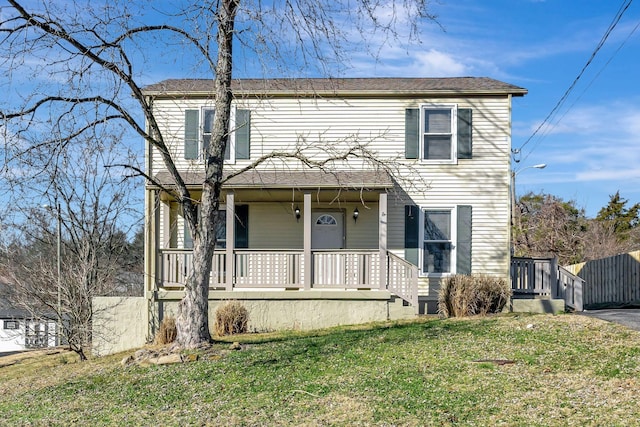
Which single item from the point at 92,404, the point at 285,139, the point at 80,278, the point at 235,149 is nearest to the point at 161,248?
the point at 80,278

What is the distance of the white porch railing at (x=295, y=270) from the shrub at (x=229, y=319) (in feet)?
2.62

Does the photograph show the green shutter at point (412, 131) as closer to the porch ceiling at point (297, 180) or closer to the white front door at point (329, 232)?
the porch ceiling at point (297, 180)

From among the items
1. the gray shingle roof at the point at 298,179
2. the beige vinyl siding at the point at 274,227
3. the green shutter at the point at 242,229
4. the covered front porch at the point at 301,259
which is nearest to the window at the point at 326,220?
the beige vinyl siding at the point at 274,227

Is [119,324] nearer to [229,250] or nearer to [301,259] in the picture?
[229,250]

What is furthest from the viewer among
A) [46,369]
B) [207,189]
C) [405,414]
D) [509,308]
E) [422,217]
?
[422,217]

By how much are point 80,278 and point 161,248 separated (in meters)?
1.98

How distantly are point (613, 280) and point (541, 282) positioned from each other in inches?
219

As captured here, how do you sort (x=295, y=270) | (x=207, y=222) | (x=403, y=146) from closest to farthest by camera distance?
(x=207, y=222) → (x=295, y=270) → (x=403, y=146)

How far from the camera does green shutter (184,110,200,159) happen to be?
50.7ft

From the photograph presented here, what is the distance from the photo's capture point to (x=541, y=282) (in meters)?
15.0

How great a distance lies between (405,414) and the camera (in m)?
6.75

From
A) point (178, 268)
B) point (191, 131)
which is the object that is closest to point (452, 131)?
point (191, 131)

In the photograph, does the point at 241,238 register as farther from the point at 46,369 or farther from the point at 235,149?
the point at 46,369

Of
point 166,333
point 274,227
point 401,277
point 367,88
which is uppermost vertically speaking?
point 367,88
